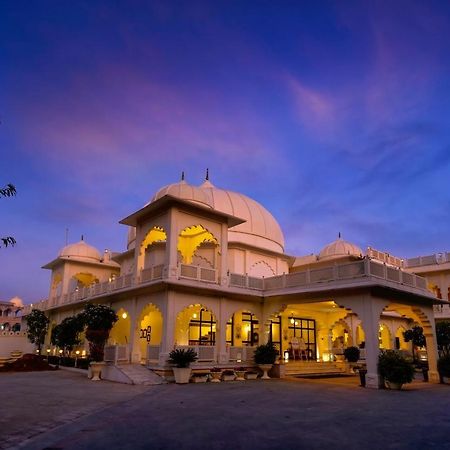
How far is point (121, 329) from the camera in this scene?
84.1 ft

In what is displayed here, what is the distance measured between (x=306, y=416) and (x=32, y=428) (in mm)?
5565

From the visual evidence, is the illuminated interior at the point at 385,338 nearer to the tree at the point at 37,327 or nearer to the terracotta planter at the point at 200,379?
the terracotta planter at the point at 200,379

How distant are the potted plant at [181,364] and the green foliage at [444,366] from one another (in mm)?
11235

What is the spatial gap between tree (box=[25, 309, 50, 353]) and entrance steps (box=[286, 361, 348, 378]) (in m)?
19.4

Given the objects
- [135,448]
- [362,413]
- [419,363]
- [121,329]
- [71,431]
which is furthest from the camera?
[419,363]

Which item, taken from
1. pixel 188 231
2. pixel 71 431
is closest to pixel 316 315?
pixel 188 231

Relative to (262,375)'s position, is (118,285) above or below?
above

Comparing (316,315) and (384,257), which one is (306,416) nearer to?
(316,315)

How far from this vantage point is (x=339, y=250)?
30.5 m

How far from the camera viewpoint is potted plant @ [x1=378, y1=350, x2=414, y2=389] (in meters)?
14.9

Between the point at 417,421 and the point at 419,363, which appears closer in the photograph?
the point at 417,421

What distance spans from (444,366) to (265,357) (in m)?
7.96

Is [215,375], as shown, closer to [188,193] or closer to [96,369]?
[96,369]

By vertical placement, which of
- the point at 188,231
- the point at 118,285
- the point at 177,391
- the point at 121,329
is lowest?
the point at 177,391
